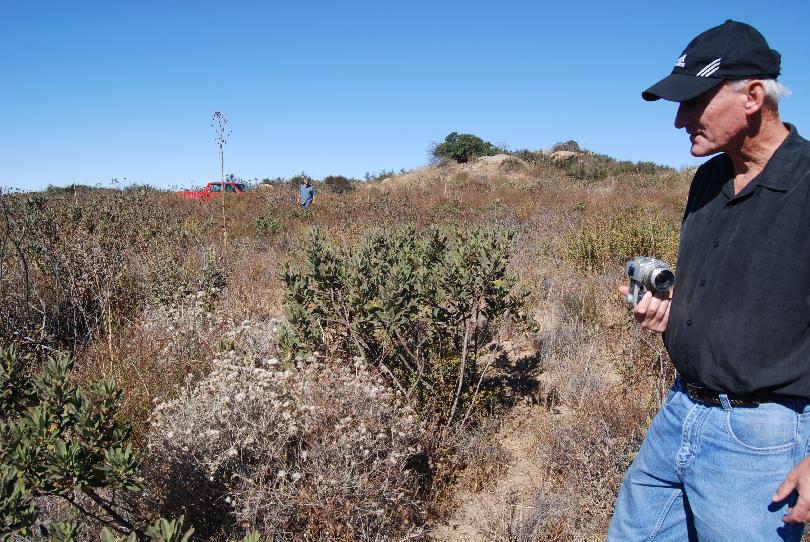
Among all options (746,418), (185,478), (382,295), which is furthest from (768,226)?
(185,478)

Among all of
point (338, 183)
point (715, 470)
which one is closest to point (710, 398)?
point (715, 470)

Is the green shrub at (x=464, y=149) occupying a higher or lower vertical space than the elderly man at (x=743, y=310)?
higher

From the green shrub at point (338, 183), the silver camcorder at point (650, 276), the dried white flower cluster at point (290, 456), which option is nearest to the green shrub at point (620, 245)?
the dried white flower cluster at point (290, 456)

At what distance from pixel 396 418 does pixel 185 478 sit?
1.11 meters

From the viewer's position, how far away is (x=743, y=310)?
4.81 ft

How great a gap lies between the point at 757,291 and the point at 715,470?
20.6 inches

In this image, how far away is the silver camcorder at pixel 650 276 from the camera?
5.73ft

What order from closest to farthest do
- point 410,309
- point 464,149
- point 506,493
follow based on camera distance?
point 506,493
point 410,309
point 464,149

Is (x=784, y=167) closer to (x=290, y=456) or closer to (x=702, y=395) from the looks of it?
(x=702, y=395)

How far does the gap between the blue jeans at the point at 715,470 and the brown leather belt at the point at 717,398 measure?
1 cm

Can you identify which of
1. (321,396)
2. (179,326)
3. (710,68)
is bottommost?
(321,396)

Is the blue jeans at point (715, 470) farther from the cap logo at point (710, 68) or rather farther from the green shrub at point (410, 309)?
the green shrub at point (410, 309)

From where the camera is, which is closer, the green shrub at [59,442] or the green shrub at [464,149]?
the green shrub at [59,442]

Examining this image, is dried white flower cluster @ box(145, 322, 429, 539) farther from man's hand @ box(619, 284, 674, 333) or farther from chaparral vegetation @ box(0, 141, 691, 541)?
man's hand @ box(619, 284, 674, 333)
